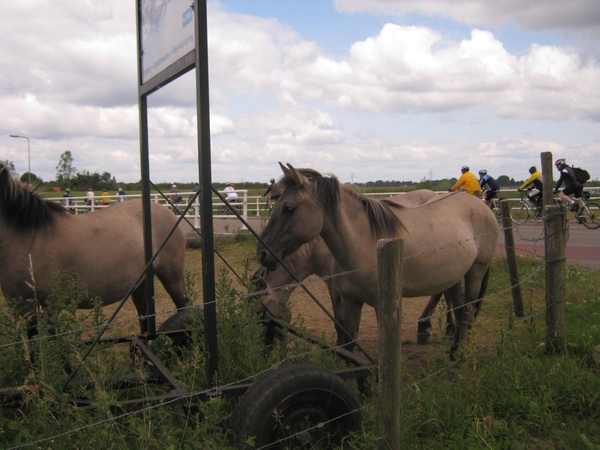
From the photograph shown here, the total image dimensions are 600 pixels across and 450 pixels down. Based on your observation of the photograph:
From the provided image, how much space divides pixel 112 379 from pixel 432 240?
291 cm

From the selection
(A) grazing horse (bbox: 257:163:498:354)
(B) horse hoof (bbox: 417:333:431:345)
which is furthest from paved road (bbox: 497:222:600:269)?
(A) grazing horse (bbox: 257:163:498:354)

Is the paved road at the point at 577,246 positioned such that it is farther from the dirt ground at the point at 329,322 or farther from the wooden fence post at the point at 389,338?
the wooden fence post at the point at 389,338

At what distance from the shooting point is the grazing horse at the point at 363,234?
12.0ft

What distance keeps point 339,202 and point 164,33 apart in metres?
1.77

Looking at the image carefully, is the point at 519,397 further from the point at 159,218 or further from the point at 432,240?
the point at 159,218

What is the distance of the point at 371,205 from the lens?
4.11 metres

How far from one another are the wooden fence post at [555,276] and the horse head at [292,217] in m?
2.03

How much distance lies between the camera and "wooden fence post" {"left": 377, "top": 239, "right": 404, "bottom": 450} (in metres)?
2.56

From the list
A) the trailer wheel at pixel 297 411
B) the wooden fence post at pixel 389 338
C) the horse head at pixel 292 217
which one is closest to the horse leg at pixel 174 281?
the horse head at pixel 292 217

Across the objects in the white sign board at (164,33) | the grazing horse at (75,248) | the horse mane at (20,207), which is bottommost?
the grazing horse at (75,248)

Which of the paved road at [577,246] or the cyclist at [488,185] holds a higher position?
the cyclist at [488,185]

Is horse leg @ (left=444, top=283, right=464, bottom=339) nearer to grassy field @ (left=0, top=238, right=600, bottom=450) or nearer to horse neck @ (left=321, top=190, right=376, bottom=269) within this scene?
grassy field @ (left=0, top=238, right=600, bottom=450)

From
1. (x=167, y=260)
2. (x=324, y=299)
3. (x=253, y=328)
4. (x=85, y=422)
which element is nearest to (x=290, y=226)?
(x=253, y=328)

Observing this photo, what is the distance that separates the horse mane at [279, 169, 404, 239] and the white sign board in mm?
1190
